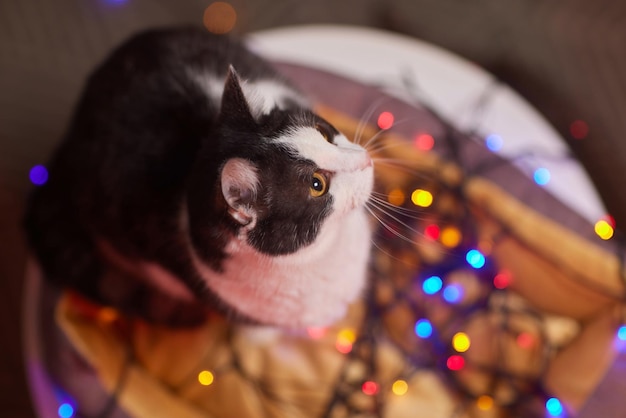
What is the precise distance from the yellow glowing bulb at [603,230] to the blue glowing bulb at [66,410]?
0.86 meters

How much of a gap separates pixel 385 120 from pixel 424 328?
0.36m

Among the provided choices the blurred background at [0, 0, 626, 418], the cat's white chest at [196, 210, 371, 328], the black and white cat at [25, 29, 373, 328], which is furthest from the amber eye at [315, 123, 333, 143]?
the blurred background at [0, 0, 626, 418]

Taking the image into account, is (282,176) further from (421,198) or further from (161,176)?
(421,198)

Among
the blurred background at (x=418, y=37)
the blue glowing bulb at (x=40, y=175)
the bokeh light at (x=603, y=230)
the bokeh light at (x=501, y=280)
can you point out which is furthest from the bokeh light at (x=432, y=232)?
the blue glowing bulb at (x=40, y=175)

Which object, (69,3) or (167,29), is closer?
(167,29)

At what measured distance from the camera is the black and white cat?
0.65 meters

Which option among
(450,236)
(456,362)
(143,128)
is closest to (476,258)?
(450,236)

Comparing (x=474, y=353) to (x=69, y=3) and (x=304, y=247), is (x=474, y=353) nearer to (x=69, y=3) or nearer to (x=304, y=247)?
(x=304, y=247)

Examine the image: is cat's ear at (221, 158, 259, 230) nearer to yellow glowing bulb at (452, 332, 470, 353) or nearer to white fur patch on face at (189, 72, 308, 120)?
white fur patch on face at (189, 72, 308, 120)

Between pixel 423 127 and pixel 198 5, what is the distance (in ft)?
2.45

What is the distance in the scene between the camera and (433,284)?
97cm

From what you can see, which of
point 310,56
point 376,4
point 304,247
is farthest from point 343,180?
point 376,4

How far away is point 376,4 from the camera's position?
4.77ft

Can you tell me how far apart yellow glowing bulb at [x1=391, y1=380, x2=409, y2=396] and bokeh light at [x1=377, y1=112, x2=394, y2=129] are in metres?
0.43
